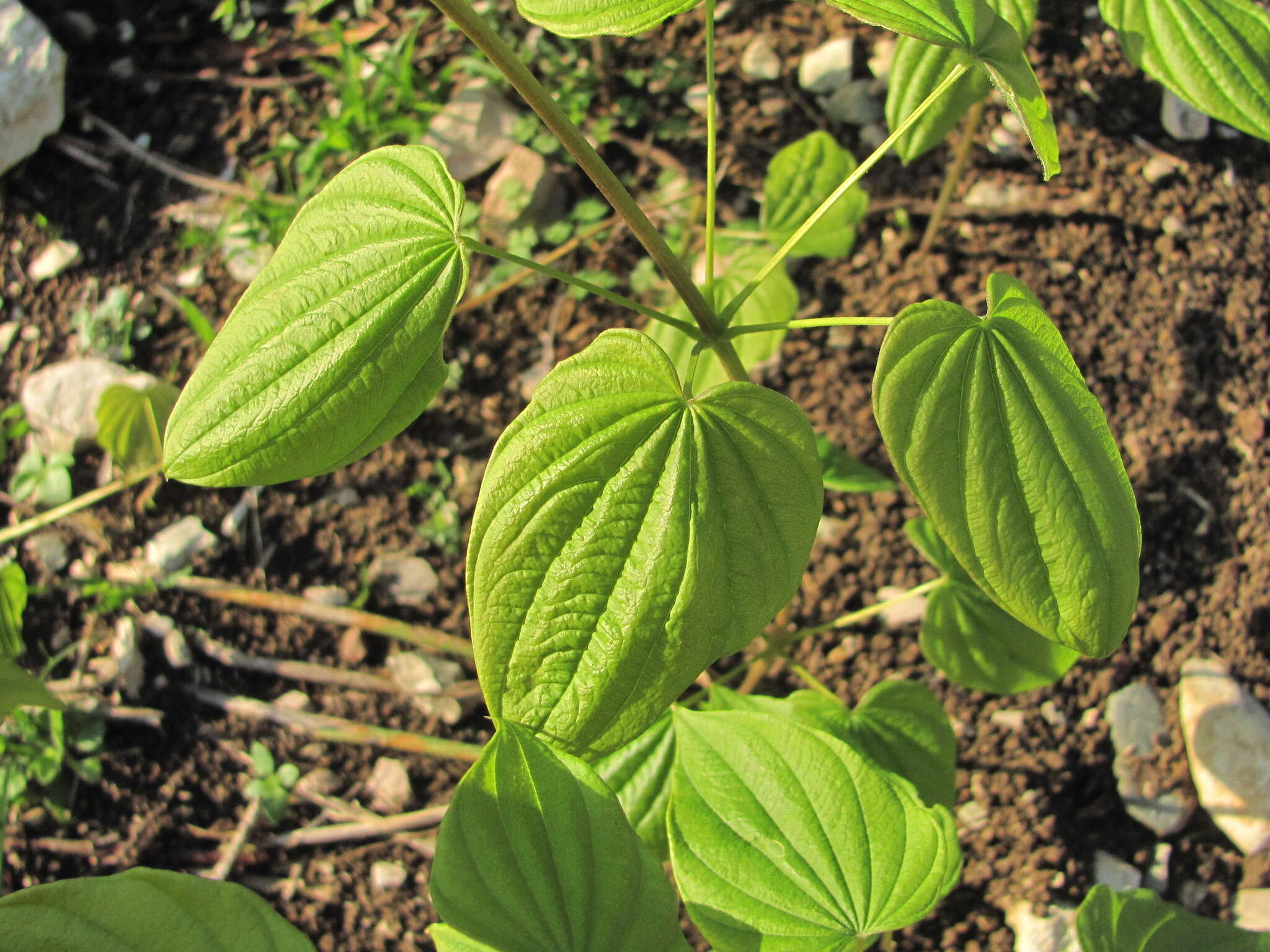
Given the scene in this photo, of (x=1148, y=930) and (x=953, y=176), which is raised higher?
(x=953, y=176)

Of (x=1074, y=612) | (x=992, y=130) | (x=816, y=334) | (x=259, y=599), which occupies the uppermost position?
(x=992, y=130)

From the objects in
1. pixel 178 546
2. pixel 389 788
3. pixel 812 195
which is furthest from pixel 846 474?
pixel 178 546

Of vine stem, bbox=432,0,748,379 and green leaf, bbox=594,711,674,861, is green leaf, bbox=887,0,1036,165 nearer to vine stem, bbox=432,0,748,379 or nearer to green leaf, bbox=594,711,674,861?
vine stem, bbox=432,0,748,379

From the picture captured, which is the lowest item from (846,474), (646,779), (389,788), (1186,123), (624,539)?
(389,788)

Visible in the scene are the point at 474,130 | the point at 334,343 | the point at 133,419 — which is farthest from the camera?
the point at 474,130

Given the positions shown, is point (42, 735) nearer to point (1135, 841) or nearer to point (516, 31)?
point (516, 31)

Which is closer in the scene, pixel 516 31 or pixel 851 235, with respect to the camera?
pixel 851 235

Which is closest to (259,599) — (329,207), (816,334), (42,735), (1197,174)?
(42,735)

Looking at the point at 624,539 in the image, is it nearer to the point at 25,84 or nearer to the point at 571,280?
the point at 571,280
